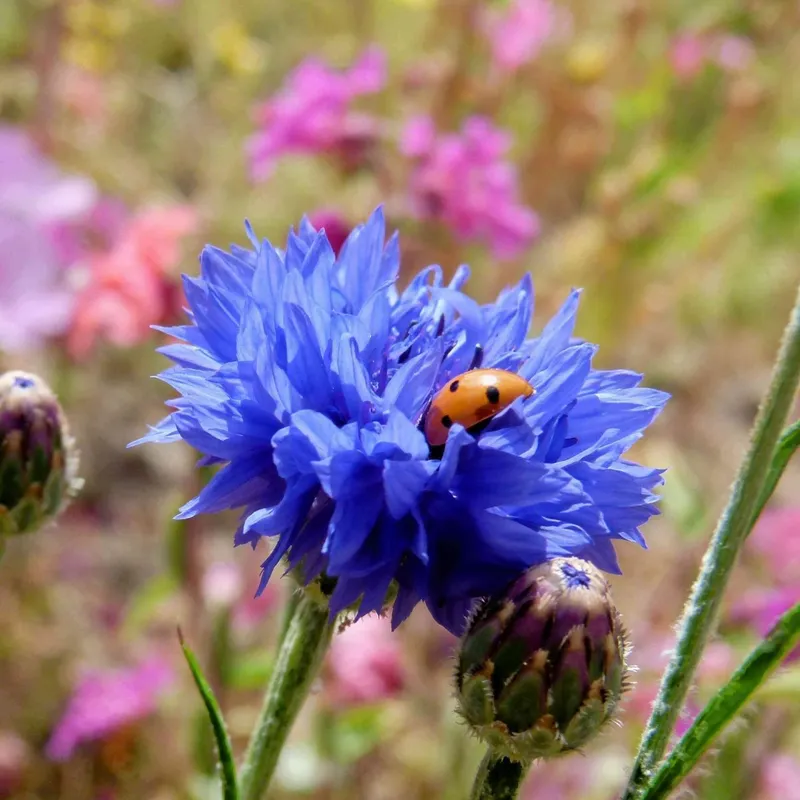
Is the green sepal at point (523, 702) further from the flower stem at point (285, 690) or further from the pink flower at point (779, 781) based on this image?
the pink flower at point (779, 781)

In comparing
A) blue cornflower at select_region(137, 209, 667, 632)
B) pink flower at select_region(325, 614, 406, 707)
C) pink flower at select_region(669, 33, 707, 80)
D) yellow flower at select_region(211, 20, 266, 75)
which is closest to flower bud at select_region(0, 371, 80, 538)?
blue cornflower at select_region(137, 209, 667, 632)

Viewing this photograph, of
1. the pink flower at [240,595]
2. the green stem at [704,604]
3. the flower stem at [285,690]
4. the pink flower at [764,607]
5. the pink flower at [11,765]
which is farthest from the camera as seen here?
the pink flower at [240,595]

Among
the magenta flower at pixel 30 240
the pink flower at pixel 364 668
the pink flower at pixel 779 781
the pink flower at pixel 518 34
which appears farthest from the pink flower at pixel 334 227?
the pink flower at pixel 779 781

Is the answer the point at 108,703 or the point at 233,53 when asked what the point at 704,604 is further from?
the point at 233,53

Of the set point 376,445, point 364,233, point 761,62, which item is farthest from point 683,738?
point 761,62

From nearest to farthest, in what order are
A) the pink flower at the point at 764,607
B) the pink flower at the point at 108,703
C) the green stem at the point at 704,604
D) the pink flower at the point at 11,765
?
the green stem at the point at 704,604
the pink flower at the point at 764,607
the pink flower at the point at 108,703
the pink flower at the point at 11,765

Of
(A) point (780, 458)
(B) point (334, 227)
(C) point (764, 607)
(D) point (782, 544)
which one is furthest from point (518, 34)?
(A) point (780, 458)
